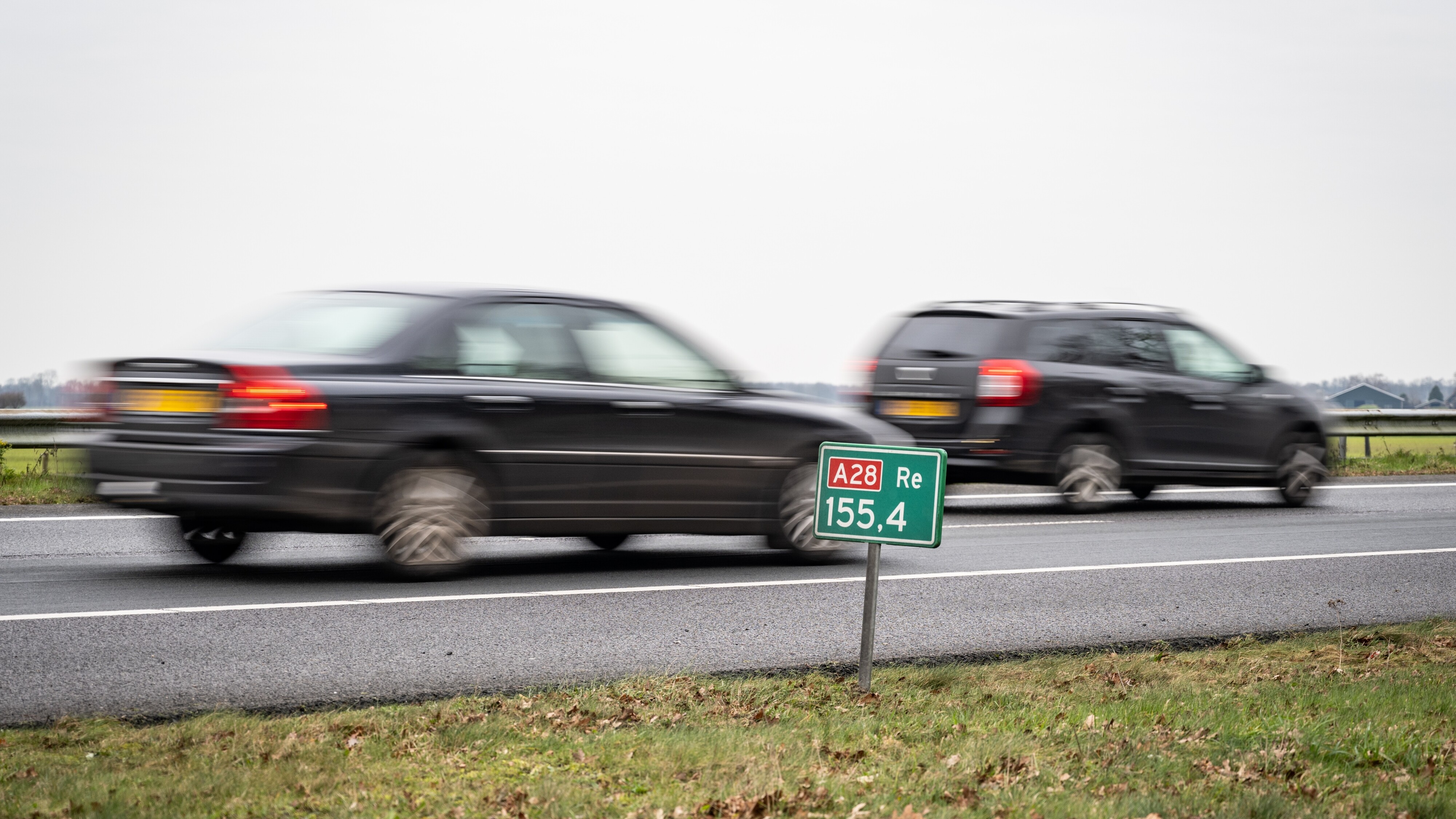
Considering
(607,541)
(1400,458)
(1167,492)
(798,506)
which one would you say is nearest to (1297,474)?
(1167,492)

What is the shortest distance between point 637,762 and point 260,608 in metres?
3.56

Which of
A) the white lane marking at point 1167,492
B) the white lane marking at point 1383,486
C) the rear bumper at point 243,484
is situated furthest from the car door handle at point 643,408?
the white lane marking at point 1383,486

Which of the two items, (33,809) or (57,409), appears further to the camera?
(57,409)

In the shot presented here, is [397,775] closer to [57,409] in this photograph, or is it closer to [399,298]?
[399,298]

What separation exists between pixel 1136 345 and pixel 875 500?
28.6 feet

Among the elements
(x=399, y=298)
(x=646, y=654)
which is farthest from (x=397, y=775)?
(x=399, y=298)

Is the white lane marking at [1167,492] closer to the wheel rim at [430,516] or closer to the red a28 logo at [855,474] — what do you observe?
the wheel rim at [430,516]

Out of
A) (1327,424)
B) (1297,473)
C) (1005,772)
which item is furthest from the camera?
(1327,424)

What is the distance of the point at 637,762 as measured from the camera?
4.63 meters

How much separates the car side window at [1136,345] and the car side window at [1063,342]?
148mm

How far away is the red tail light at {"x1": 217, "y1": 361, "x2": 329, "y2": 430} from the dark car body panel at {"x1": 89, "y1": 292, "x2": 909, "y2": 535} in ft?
0.15

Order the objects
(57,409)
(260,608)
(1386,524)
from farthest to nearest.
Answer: (57,409) → (1386,524) → (260,608)

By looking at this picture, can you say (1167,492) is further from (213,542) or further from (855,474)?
(855,474)

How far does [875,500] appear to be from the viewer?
586cm
